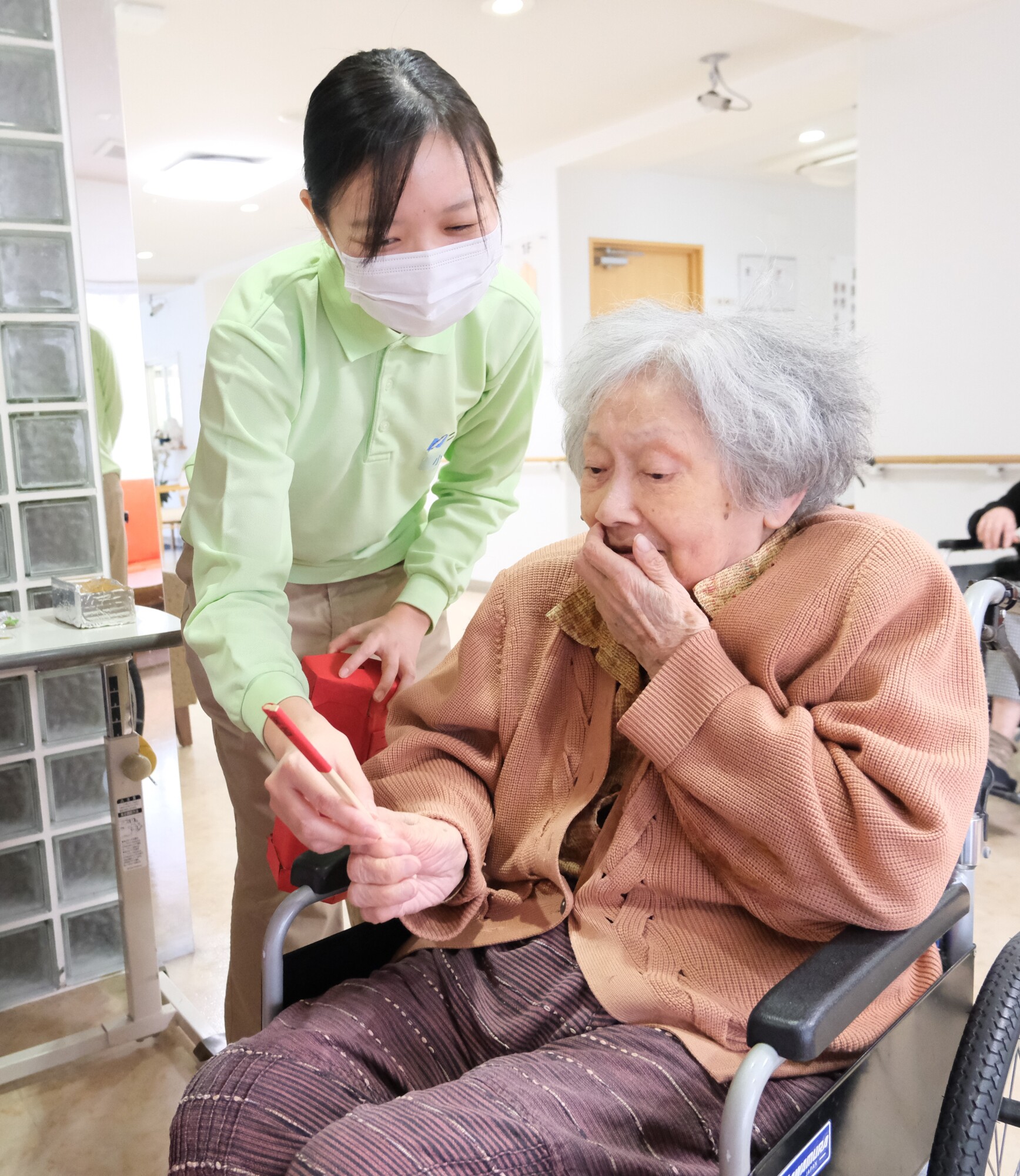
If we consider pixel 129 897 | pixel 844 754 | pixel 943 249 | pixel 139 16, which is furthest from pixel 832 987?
pixel 139 16

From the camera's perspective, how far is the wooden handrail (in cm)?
402

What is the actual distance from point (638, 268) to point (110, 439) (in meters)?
5.35

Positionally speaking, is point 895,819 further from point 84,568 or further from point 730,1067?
point 84,568

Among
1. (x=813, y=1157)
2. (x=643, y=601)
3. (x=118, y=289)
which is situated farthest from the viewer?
(x=118, y=289)

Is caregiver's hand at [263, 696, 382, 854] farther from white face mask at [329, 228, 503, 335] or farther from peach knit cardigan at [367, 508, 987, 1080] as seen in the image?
white face mask at [329, 228, 503, 335]

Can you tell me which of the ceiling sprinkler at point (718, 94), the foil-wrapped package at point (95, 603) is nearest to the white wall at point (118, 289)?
the foil-wrapped package at point (95, 603)

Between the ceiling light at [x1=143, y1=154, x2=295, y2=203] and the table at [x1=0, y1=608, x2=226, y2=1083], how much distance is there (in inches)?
210

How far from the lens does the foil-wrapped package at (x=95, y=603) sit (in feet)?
5.84

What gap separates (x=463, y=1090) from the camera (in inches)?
35.9

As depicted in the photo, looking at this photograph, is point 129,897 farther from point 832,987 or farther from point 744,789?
point 832,987

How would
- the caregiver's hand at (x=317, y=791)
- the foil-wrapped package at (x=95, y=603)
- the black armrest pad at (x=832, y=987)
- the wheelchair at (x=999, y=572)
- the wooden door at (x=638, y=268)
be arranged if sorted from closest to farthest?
the black armrest pad at (x=832, y=987) < the caregiver's hand at (x=317, y=791) < the foil-wrapped package at (x=95, y=603) < the wheelchair at (x=999, y=572) < the wooden door at (x=638, y=268)

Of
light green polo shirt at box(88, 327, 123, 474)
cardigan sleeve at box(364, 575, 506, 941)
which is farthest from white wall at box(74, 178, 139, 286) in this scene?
cardigan sleeve at box(364, 575, 506, 941)

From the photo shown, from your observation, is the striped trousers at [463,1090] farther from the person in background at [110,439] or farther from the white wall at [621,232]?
the white wall at [621,232]

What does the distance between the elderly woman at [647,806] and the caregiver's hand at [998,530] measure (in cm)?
193
